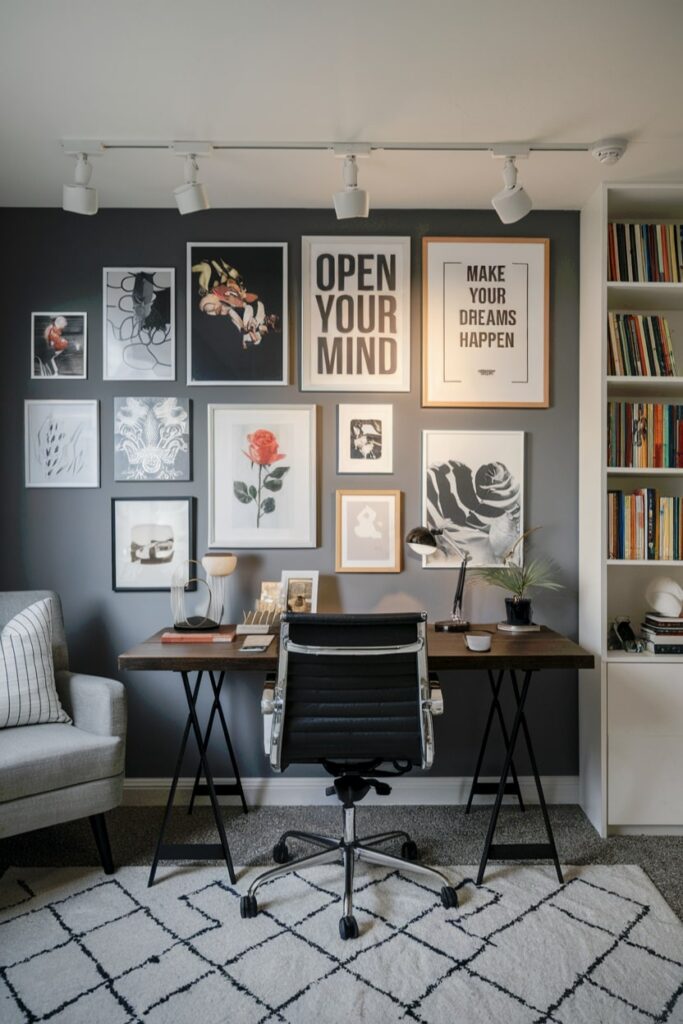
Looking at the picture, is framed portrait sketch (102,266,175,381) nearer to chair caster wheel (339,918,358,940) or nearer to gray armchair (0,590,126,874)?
gray armchair (0,590,126,874)

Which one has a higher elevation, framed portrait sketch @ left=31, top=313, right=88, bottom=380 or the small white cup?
framed portrait sketch @ left=31, top=313, right=88, bottom=380

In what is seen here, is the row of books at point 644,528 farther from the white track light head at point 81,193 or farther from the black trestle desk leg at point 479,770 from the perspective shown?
the white track light head at point 81,193

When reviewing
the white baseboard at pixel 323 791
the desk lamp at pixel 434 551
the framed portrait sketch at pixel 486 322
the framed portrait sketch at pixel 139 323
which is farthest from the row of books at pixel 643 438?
the framed portrait sketch at pixel 139 323

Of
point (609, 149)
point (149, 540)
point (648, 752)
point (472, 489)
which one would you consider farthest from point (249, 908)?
point (609, 149)

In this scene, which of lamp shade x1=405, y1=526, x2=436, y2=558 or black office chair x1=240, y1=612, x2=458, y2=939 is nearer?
black office chair x1=240, y1=612, x2=458, y2=939

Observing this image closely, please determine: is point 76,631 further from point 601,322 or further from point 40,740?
point 601,322

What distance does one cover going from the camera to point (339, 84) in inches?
84.7

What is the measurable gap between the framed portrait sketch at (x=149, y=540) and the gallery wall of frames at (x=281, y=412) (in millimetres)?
10

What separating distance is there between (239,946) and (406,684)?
929mm

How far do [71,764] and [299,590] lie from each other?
1.14 meters

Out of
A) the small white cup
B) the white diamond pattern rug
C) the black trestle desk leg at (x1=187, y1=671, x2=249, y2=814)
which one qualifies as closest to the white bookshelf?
the white diamond pattern rug

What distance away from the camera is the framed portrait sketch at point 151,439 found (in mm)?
3074

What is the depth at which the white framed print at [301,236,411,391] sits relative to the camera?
3.08 metres

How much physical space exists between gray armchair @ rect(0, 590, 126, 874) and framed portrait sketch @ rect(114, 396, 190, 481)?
3.12 feet
